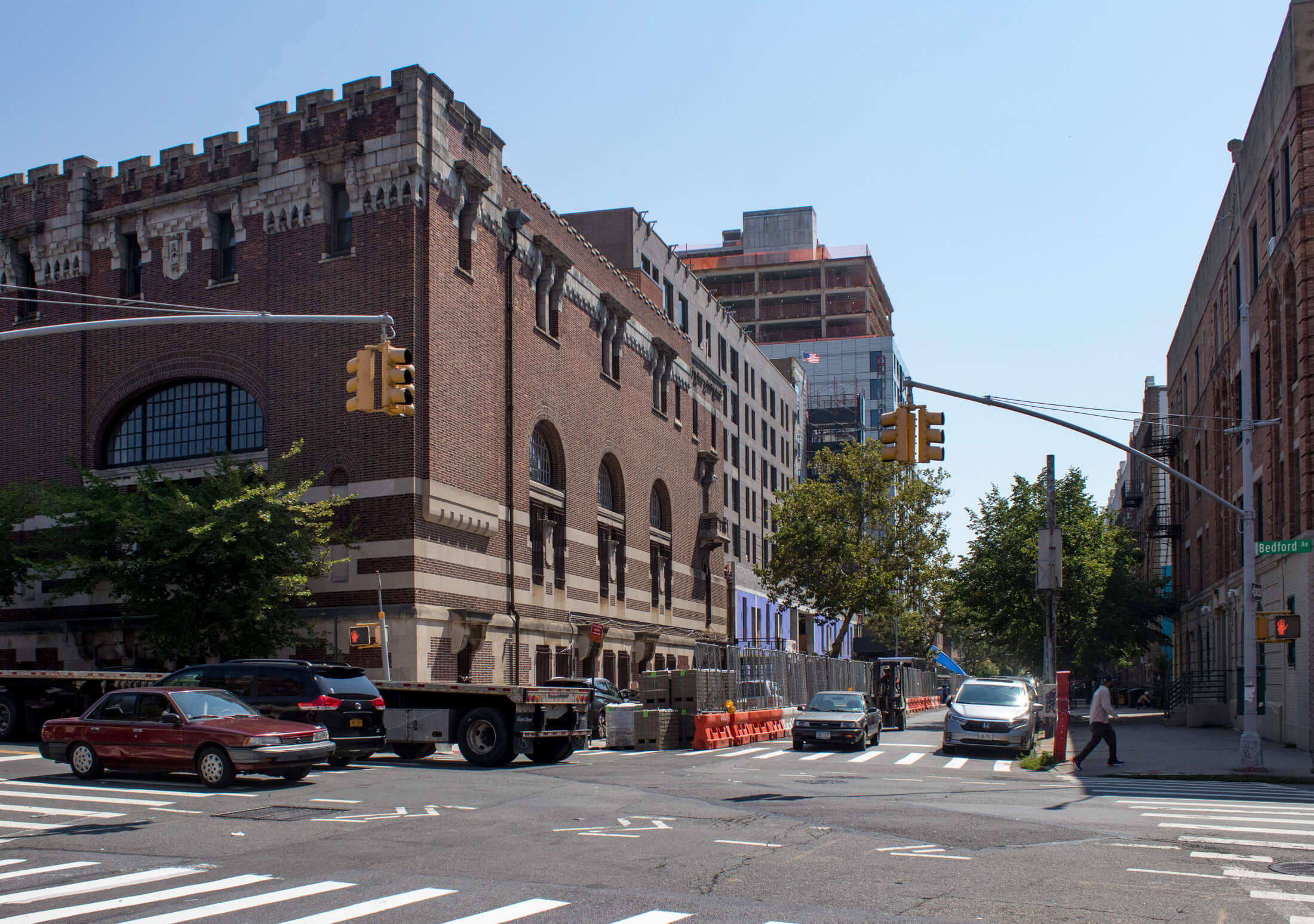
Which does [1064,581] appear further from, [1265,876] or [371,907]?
[371,907]

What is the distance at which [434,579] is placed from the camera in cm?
3203

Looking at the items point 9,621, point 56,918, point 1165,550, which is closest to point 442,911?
point 56,918

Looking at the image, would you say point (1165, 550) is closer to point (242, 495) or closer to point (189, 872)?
point (242, 495)

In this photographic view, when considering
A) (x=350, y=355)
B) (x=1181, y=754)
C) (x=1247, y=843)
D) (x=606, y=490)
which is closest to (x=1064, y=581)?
(x=606, y=490)

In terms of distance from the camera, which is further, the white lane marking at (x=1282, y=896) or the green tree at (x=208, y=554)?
the green tree at (x=208, y=554)

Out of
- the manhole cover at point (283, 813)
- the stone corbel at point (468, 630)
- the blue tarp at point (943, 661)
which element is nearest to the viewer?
the manhole cover at point (283, 813)

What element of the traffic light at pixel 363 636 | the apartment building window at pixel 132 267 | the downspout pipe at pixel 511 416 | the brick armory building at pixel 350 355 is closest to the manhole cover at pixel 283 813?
the traffic light at pixel 363 636

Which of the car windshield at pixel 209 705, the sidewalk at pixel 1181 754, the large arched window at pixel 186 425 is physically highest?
the large arched window at pixel 186 425

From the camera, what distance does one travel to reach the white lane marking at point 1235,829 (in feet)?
46.3

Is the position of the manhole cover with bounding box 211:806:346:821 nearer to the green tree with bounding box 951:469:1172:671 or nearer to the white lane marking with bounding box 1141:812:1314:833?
the white lane marking with bounding box 1141:812:1314:833

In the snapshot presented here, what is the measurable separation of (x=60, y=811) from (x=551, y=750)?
32.6 feet

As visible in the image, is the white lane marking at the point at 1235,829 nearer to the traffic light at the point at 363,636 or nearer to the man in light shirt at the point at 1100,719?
the man in light shirt at the point at 1100,719

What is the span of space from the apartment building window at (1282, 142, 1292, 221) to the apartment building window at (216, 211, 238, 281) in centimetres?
2811

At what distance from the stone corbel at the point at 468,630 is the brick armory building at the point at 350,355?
9cm
